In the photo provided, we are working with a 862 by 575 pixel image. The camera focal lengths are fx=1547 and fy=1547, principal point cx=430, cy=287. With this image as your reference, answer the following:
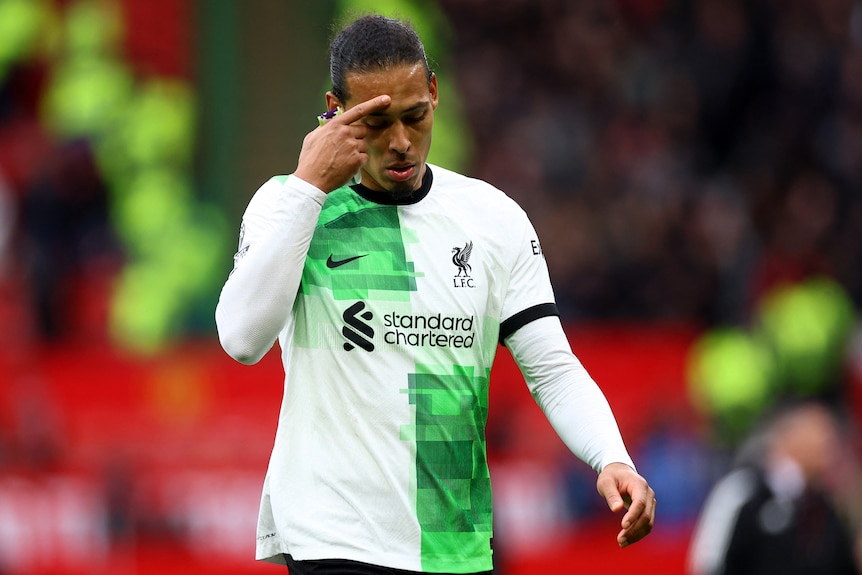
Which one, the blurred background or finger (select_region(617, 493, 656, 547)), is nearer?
finger (select_region(617, 493, 656, 547))

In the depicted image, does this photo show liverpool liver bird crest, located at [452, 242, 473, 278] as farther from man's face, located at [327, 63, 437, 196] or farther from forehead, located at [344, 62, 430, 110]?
forehead, located at [344, 62, 430, 110]

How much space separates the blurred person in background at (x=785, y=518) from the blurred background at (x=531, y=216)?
1.22 meters

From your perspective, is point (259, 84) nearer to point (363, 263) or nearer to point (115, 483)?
point (115, 483)

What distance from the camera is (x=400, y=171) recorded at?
3.77 m

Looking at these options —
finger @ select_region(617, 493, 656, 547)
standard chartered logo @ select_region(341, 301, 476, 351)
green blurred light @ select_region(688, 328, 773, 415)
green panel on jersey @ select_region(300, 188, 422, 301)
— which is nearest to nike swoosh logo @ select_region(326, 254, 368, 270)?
green panel on jersey @ select_region(300, 188, 422, 301)

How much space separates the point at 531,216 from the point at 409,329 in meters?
8.39

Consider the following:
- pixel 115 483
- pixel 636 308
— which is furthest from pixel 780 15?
pixel 115 483

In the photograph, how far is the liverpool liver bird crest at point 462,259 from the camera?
3832 mm

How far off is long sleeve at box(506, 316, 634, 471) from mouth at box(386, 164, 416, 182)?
1.61 feet

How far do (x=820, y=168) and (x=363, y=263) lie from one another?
9.54 metres

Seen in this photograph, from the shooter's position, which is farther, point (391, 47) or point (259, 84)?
point (259, 84)

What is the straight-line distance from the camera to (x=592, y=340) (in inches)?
397

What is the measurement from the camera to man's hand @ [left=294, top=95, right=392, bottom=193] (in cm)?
364

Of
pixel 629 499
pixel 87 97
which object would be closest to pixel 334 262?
pixel 629 499
